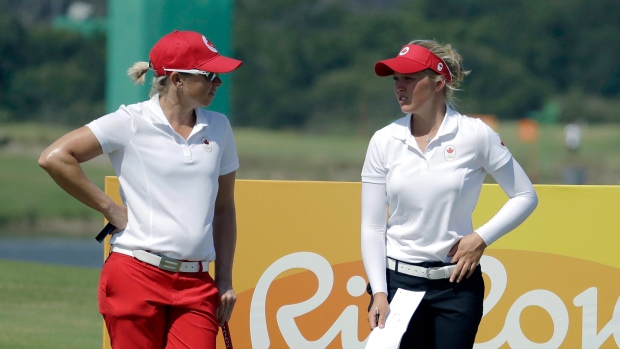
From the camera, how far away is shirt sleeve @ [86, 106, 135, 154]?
3879 mm

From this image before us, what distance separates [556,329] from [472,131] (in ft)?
5.82

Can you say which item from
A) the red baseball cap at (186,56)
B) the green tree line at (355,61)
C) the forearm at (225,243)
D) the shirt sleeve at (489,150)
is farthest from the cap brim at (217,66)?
the green tree line at (355,61)

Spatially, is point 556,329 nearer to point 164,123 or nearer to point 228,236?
point 228,236

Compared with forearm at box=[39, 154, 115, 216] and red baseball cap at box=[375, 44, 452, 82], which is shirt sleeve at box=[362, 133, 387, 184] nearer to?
red baseball cap at box=[375, 44, 452, 82]

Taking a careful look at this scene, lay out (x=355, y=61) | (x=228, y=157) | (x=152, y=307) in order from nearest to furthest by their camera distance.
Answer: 1. (x=152, y=307)
2. (x=228, y=157)
3. (x=355, y=61)

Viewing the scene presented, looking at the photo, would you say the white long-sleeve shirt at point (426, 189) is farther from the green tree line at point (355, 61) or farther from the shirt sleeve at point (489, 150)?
the green tree line at point (355, 61)

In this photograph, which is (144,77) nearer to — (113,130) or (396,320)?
(113,130)

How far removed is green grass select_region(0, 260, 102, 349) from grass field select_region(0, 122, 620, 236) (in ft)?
42.2

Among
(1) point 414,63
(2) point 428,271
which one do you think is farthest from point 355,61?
(2) point 428,271

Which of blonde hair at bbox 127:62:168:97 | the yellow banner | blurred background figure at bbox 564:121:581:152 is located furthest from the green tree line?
blonde hair at bbox 127:62:168:97

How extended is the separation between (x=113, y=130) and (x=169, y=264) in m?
0.53

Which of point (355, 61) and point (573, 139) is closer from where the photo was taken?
point (573, 139)

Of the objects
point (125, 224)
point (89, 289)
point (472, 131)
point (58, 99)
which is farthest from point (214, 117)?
point (58, 99)

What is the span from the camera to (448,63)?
4.12 meters
